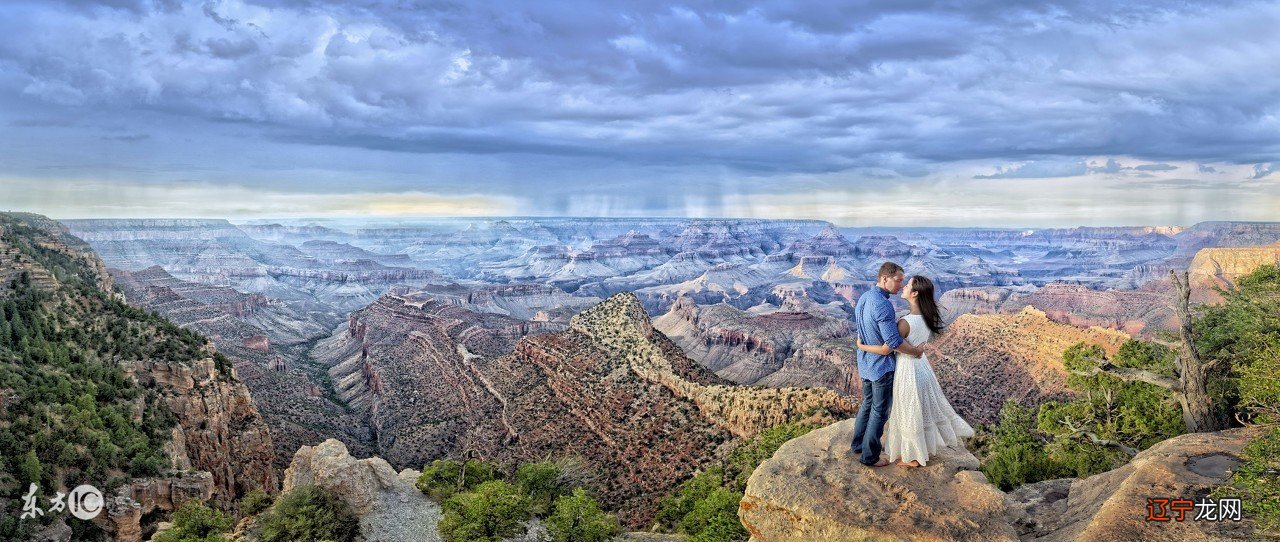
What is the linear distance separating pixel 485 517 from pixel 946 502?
15.3m

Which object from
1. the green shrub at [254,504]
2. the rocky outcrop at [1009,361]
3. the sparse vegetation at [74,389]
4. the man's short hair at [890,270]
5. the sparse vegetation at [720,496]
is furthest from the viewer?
the rocky outcrop at [1009,361]

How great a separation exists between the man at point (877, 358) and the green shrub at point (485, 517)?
43.3ft

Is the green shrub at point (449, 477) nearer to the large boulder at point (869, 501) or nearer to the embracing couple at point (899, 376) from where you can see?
the large boulder at point (869, 501)

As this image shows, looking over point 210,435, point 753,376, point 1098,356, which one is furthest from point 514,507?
point 753,376

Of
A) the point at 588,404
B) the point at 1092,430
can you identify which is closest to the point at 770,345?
the point at 588,404

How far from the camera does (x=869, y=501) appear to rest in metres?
11.9

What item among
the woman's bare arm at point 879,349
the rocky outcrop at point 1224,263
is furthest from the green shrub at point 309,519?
the rocky outcrop at point 1224,263

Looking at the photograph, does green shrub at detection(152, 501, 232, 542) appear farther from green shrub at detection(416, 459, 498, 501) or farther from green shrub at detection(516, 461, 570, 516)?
green shrub at detection(516, 461, 570, 516)

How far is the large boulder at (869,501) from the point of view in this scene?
11.4 m

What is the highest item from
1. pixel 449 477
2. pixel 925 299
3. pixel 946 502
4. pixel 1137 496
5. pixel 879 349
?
pixel 925 299

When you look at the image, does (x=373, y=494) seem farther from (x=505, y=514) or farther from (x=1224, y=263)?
(x=1224, y=263)

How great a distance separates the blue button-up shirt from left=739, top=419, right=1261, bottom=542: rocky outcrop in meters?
2.00

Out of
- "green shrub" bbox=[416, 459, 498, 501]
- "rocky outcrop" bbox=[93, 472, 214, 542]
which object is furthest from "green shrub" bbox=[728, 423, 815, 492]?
"rocky outcrop" bbox=[93, 472, 214, 542]

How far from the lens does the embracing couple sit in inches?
474
